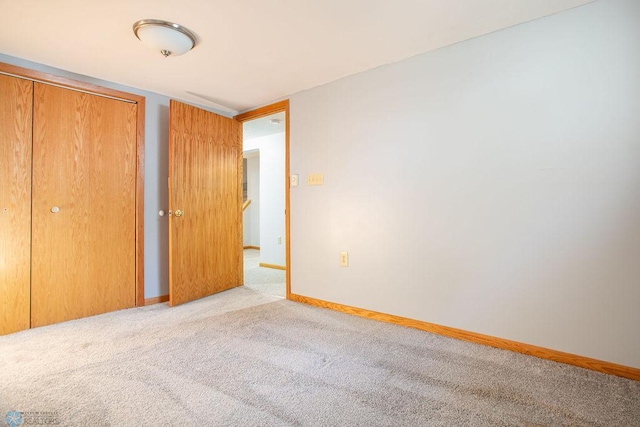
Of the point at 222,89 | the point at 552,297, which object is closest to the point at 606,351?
the point at 552,297

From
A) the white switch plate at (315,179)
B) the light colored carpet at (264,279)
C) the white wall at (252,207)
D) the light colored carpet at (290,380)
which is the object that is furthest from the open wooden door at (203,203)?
the white wall at (252,207)

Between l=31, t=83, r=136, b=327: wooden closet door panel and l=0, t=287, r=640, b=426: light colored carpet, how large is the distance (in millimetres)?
343

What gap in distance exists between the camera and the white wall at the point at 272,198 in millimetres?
4652

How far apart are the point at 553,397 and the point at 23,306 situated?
3.37m

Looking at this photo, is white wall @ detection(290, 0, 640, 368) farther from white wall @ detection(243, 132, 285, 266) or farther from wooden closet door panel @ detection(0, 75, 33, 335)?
wooden closet door panel @ detection(0, 75, 33, 335)

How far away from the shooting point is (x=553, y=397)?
1426 mm

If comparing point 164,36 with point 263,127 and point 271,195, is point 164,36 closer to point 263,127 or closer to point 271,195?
point 263,127

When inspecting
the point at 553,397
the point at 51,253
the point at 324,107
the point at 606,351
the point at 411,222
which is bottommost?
the point at 553,397

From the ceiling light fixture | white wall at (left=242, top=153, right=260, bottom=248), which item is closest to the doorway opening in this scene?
white wall at (left=242, top=153, right=260, bottom=248)

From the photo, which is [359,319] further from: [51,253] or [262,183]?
[262,183]

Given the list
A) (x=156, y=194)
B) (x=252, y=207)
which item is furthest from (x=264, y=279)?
(x=252, y=207)

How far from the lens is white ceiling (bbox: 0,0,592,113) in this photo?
5.55 ft

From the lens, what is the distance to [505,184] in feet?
6.29

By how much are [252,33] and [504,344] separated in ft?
8.24
